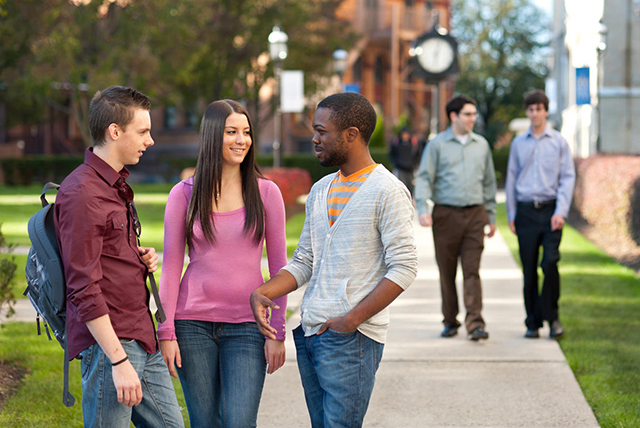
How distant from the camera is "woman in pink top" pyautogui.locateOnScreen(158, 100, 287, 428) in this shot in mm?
3537

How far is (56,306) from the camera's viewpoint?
119 inches

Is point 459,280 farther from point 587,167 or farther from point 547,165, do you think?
point 587,167

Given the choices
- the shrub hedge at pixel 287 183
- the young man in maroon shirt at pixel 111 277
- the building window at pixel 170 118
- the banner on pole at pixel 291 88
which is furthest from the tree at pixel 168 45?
the young man in maroon shirt at pixel 111 277

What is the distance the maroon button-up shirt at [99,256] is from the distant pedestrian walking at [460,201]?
436cm

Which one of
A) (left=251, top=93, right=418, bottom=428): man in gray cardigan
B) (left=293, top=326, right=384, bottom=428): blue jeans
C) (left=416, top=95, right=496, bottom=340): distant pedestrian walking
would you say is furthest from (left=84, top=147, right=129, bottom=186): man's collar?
(left=416, top=95, right=496, bottom=340): distant pedestrian walking

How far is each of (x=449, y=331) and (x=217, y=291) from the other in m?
4.36

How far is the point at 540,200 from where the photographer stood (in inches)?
289

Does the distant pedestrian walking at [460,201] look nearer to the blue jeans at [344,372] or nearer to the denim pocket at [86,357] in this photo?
the blue jeans at [344,372]

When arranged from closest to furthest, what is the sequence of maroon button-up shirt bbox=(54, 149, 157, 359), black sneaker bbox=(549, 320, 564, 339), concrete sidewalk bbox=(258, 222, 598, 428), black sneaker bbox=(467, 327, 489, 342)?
1. maroon button-up shirt bbox=(54, 149, 157, 359)
2. concrete sidewalk bbox=(258, 222, 598, 428)
3. black sneaker bbox=(467, 327, 489, 342)
4. black sneaker bbox=(549, 320, 564, 339)

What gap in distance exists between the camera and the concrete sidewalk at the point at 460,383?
524 centimetres

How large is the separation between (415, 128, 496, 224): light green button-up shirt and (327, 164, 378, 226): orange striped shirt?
13.4 feet

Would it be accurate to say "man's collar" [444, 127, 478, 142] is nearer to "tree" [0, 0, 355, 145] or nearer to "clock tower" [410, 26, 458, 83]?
"clock tower" [410, 26, 458, 83]

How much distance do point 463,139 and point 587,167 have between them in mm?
11074

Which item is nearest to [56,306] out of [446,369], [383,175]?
[383,175]
